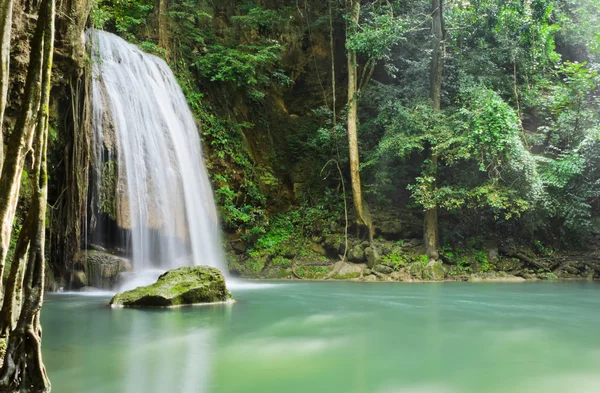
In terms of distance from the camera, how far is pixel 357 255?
13.8 metres

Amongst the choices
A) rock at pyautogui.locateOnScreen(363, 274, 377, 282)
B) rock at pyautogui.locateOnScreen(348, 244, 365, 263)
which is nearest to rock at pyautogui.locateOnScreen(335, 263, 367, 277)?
rock at pyautogui.locateOnScreen(348, 244, 365, 263)

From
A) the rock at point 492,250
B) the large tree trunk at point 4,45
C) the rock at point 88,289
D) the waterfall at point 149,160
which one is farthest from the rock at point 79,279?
Result: the rock at point 492,250

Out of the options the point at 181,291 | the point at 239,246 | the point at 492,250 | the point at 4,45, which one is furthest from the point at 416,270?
the point at 4,45

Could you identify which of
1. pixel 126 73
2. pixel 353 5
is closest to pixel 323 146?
pixel 353 5

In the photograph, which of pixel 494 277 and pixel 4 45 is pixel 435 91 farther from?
pixel 4 45

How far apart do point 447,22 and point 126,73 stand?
10.7 m

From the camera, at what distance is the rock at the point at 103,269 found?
972 cm

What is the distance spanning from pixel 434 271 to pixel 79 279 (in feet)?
30.7

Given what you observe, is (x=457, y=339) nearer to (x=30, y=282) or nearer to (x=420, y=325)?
(x=420, y=325)

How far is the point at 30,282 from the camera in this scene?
123 inches

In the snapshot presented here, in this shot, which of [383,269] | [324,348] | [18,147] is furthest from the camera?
[383,269]

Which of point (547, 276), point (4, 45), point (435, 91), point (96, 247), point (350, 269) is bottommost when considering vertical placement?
point (547, 276)

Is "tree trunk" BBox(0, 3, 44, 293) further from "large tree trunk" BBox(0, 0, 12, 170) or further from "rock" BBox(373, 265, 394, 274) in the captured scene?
"rock" BBox(373, 265, 394, 274)

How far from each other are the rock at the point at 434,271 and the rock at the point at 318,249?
10.4 ft
